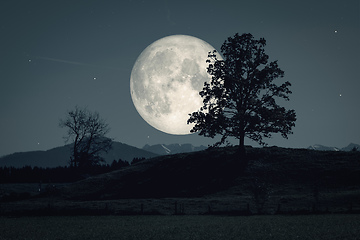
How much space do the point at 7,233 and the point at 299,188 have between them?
39833 millimetres

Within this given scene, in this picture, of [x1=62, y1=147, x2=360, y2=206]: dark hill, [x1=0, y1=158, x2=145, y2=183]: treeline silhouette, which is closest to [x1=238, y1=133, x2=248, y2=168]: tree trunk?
[x1=62, y1=147, x2=360, y2=206]: dark hill

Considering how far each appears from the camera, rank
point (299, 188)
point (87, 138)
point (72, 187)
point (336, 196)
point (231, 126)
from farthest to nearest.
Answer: point (87, 138) < point (72, 187) < point (231, 126) < point (299, 188) < point (336, 196)

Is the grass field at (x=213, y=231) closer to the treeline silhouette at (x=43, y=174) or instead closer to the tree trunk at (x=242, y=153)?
the tree trunk at (x=242, y=153)

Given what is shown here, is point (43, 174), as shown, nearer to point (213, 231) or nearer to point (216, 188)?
point (216, 188)

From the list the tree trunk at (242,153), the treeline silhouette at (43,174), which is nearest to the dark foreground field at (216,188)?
the tree trunk at (242,153)

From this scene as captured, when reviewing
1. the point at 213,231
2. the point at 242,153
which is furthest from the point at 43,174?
the point at 213,231

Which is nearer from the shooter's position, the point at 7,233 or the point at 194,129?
the point at 7,233

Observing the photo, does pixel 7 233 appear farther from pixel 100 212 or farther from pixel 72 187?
pixel 72 187

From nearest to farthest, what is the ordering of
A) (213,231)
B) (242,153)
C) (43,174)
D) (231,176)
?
1. (213,231)
2. (231,176)
3. (242,153)
4. (43,174)

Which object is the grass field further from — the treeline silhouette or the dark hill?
the treeline silhouette

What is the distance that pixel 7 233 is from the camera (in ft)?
91.0

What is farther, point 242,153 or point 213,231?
point 242,153

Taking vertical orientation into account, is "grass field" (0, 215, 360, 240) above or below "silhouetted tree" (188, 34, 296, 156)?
below

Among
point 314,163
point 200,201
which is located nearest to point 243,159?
point 314,163
